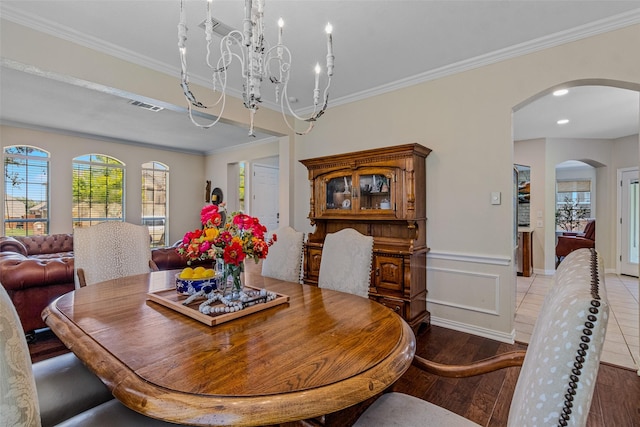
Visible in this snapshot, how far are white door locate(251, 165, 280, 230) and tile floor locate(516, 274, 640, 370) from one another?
4.84 metres

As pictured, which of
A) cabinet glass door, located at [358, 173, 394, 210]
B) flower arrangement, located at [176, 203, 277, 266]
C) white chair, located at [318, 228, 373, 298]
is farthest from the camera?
cabinet glass door, located at [358, 173, 394, 210]

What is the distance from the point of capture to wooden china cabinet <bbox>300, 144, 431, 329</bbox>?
2.96m

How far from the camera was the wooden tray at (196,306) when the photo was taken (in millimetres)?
1348

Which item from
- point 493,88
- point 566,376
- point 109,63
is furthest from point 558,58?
point 109,63

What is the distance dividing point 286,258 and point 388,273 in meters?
1.10

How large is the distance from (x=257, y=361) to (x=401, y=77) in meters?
3.15

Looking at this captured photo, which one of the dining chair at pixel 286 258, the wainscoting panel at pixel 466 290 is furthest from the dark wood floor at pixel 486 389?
the dining chair at pixel 286 258

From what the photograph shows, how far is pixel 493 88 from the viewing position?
9.37 ft

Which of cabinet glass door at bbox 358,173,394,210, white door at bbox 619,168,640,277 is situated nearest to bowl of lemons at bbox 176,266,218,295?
cabinet glass door at bbox 358,173,394,210

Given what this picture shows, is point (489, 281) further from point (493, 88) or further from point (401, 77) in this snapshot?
point (401, 77)

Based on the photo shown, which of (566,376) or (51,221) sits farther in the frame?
(51,221)

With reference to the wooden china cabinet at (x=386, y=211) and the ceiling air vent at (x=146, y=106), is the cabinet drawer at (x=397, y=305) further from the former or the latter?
the ceiling air vent at (x=146, y=106)

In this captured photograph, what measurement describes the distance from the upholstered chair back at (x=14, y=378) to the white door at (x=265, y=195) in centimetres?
616

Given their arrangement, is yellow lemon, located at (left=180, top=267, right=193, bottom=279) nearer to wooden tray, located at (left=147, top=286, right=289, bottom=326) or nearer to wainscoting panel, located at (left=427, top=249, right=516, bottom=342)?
wooden tray, located at (left=147, top=286, right=289, bottom=326)
